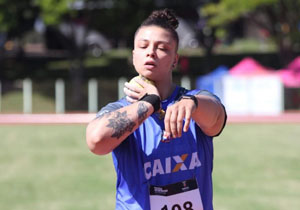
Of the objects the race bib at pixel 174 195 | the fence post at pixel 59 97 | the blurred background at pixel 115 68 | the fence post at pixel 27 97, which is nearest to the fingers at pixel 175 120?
the race bib at pixel 174 195

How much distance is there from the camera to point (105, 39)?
4762cm

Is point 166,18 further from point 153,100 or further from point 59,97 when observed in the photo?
point 59,97

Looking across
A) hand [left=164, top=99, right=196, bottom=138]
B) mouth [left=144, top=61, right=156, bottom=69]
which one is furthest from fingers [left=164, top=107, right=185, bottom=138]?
mouth [left=144, top=61, right=156, bottom=69]

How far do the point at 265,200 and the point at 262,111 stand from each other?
1240cm

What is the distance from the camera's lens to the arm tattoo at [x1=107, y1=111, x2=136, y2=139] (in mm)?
2783

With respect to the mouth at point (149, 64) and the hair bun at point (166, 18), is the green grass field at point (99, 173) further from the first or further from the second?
the mouth at point (149, 64)

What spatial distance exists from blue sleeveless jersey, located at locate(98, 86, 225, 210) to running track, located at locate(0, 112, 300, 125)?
626 inches

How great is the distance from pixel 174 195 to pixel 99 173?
7412 millimetres

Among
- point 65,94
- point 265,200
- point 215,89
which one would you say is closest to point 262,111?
point 215,89

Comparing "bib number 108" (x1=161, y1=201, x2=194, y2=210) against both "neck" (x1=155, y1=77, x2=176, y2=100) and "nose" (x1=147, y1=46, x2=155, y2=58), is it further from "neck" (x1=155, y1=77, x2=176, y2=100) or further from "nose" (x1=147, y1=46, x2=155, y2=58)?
"nose" (x1=147, y1=46, x2=155, y2=58)

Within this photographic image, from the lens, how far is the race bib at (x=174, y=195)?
312 cm

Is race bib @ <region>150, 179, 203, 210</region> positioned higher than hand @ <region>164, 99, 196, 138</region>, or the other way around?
hand @ <region>164, 99, 196, 138</region>

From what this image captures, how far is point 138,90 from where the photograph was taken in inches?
114

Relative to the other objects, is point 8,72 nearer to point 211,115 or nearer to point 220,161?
point 220,161
